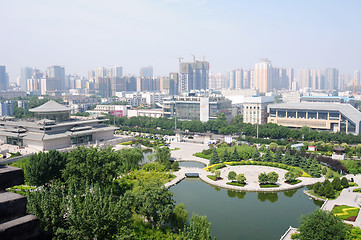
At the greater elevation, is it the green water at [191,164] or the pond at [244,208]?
the green water at [191,164]

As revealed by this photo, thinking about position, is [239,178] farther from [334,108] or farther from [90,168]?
[334,108]

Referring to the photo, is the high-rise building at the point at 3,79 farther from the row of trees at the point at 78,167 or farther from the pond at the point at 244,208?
the pond at the point at 244,208

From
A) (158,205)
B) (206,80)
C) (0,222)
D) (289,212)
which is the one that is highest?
(206,80)

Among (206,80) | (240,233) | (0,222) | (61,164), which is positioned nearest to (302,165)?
(240,233)

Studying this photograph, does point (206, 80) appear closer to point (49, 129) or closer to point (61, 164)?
point (49, 129)

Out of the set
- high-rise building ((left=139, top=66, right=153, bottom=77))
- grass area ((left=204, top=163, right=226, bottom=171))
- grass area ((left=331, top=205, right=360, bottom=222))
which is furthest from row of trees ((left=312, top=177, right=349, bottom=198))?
high-rise building ((left=139, top=66, right=153, bottom=77))

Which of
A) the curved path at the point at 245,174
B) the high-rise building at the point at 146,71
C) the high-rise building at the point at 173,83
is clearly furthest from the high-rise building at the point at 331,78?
the curved path at the point at 245,174
